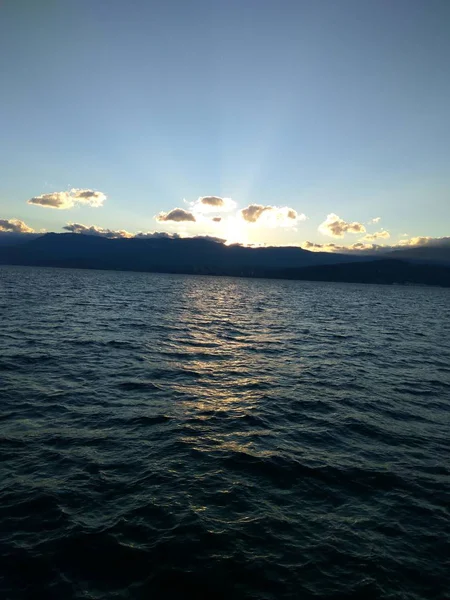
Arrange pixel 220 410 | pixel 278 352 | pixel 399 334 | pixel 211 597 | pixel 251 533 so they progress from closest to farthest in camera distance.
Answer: pixel 211 597 < pixel 251 533 < pixel 220 410 < pixel 278 352 < pixel 399 334

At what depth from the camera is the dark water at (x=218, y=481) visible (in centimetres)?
988

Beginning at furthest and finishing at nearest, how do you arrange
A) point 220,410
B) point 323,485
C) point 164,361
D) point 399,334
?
1. point 399,334
2. point 164,361
3. point 220,410
4. point 323,485

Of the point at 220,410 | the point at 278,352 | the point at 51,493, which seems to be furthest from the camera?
the point at 278,352

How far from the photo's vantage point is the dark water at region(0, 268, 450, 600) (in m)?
9.88

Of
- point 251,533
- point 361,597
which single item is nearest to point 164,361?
point 251,533

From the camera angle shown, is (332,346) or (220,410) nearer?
(220,410)

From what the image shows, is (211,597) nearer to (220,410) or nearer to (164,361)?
(220,410)

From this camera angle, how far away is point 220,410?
21406 millimetres

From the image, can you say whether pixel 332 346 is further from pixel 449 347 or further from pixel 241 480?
pixel 241 480

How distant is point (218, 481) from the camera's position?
1416 cm

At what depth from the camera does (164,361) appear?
104 ft

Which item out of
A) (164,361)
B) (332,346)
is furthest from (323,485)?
(332,346)

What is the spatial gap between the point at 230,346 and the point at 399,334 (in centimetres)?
3199

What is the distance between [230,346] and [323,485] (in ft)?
86.3
